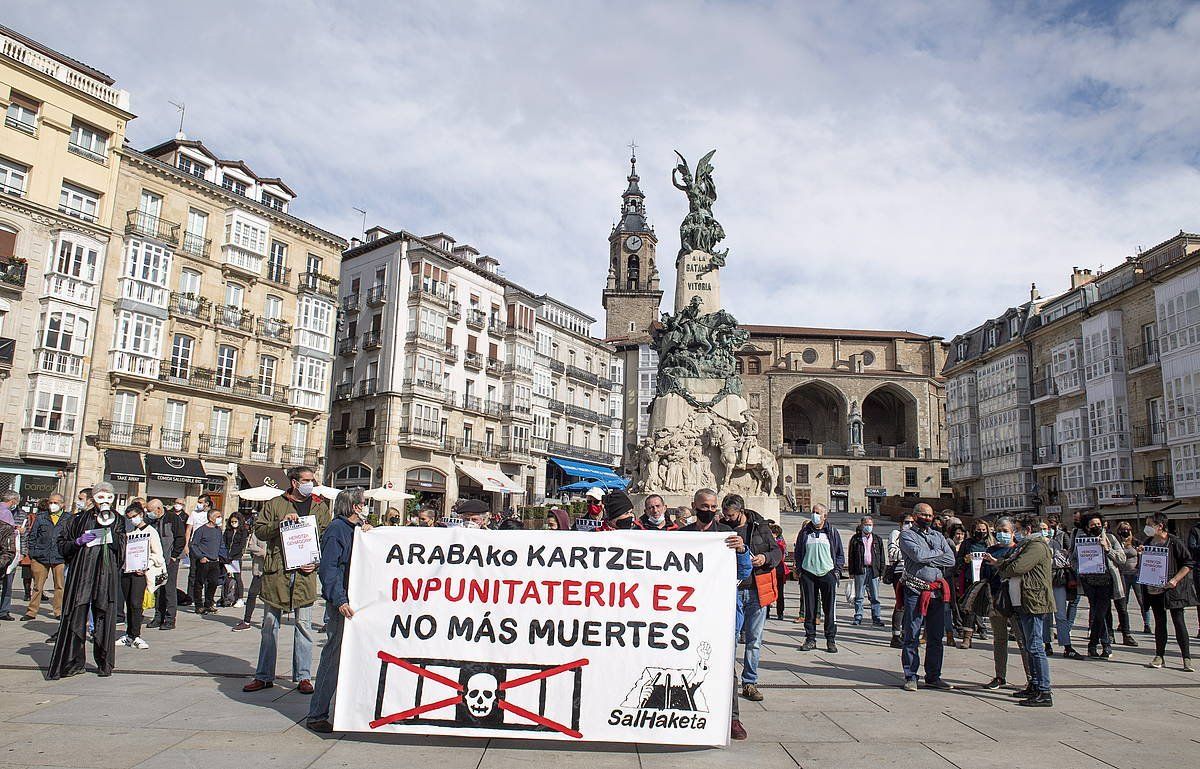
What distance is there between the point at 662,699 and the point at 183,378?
36.6 metres

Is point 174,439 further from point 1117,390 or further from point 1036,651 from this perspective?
point 1117,390

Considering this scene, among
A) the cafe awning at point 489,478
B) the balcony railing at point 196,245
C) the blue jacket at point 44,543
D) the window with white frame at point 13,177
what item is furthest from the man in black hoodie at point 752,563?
the balcony railing at point 196,245

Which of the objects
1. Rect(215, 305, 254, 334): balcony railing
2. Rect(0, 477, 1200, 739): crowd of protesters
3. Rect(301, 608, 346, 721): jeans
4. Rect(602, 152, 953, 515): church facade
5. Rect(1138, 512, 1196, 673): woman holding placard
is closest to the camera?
Rect(301, 608, 346, 721): jeans

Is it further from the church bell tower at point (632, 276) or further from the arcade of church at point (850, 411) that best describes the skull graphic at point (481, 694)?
the church bell tower at point (632, 276)

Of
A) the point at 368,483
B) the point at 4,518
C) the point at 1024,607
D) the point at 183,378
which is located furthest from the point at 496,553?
the point at 368,483

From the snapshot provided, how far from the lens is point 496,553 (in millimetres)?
6254

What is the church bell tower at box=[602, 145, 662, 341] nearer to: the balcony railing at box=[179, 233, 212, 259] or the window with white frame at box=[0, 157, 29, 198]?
the balcony railing at box=[179, 233, 212, 259]

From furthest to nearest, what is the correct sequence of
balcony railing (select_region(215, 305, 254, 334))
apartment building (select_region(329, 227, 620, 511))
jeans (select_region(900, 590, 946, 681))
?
apartment building (select_region(329, 227, 620, 511))
balcony railing (select_region(215, 305, 254, 334))
jeans (select_region(900, 590, 946, 681))

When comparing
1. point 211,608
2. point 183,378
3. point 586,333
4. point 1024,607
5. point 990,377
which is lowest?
point 211,608

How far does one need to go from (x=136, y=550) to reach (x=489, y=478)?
3656 centimetres

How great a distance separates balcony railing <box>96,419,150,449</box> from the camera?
33.1m

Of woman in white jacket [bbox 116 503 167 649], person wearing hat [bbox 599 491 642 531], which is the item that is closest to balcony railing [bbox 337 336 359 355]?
woman in white jacket [bbox 116 503 167 649]

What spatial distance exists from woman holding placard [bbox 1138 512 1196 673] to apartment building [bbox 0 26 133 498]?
35333 millimetres

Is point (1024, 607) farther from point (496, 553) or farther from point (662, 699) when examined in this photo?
point (496, 553)
